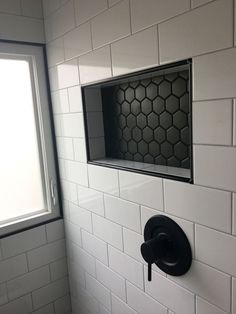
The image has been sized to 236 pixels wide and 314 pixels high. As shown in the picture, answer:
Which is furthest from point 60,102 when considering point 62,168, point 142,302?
point 142,302

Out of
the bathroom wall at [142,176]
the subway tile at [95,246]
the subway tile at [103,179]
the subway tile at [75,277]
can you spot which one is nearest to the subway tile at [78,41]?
the bathroom wall at [142,176]

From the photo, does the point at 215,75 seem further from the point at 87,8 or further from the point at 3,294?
the point at 3,294

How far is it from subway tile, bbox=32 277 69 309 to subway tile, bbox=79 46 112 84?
1172mm

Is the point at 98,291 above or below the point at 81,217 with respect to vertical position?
below

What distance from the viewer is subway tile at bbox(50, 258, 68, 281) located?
63.9 inches

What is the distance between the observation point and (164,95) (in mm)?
1001

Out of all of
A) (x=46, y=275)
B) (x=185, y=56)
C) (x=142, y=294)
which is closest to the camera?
(x=185, y=56)

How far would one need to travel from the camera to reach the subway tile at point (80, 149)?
1.32 meters

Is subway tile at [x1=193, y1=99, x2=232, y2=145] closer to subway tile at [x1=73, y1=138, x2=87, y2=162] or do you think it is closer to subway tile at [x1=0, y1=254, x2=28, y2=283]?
subway tile at [x1=73, y1=138, x2=87, y2=162]

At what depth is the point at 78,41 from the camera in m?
1.21

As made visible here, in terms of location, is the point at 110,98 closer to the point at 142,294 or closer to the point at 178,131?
the point at 178,131

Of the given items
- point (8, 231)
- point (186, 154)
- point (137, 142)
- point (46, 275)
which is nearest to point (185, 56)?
point (186, 154)

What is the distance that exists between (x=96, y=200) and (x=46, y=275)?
639mm

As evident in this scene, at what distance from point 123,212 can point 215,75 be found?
0.64 meters
